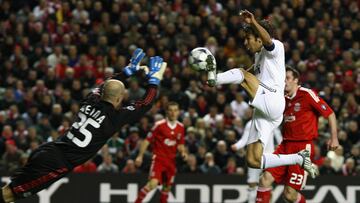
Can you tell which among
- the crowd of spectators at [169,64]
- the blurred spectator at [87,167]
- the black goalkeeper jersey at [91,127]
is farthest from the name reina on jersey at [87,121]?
the blurred spectator at [87,167]

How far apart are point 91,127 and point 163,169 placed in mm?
5148

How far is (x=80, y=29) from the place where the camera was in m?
20.5

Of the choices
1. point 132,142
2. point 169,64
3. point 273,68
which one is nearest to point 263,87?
point 273,68

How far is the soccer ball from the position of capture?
1076cm

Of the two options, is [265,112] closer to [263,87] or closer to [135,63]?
[263,87]

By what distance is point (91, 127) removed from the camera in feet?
33.6

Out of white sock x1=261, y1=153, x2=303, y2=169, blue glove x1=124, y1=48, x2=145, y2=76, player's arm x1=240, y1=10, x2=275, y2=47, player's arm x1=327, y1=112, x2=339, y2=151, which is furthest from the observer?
player's arm x1=327, y1=112, x2=339, y2=151

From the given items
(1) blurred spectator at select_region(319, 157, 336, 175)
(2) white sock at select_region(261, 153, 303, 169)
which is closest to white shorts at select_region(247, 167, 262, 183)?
(1) blurred spectator at select_region(319, 157, 336, 175)

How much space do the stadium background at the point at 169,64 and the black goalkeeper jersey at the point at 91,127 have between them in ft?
18.8

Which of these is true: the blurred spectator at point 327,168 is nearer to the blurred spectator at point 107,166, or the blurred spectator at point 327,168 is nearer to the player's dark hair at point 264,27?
the blurred spectator at point 107,166

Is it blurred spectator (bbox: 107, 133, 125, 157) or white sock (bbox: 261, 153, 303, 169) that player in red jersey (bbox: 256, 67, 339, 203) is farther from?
blurred spectator (bbox: 107, 133, 125, 157)

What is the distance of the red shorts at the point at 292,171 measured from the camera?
1184cm

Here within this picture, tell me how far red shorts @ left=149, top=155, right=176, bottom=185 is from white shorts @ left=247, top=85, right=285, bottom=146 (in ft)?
14.4

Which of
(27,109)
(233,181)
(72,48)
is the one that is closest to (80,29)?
(72,48)
